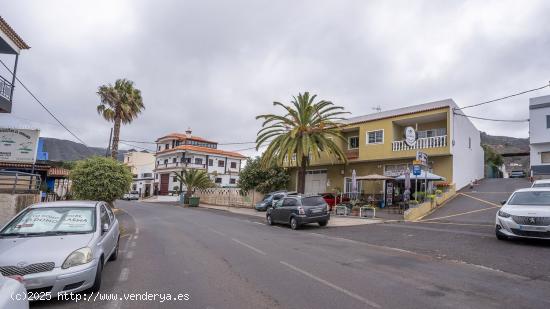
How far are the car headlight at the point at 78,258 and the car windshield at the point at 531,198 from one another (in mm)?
→ 11958

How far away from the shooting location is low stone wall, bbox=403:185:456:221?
1907 cm

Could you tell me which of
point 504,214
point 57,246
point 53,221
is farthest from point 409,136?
point 57,246

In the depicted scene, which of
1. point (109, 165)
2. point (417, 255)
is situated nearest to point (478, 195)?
point (417, 255)

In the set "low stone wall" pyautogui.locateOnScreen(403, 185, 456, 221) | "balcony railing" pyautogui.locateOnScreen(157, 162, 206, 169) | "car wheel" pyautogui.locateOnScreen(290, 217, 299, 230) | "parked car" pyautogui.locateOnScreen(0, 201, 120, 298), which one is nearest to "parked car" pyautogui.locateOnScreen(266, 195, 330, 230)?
"car wheel" pyautogui.locateOnScreen(290, 217, 299, 230)

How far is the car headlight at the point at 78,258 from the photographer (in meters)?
5.48

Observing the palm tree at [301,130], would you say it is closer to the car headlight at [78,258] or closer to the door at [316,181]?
the door at [316,181]

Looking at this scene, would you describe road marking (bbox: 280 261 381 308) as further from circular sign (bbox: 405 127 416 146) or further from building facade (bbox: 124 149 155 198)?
building facade (bbox: 124 149 155 198)

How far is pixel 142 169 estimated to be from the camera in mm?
81125

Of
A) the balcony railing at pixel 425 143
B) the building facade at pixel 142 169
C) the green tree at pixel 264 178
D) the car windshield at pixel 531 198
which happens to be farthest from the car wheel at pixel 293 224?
the building facade at pixel 142 169

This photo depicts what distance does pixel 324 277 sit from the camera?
7.04m

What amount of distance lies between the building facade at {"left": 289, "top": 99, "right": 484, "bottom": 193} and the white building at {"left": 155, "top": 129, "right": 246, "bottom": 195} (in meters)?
31.6

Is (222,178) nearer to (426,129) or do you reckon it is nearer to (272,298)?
(426,129)

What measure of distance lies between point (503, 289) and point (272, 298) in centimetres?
396

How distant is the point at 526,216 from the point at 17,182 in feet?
59.8
